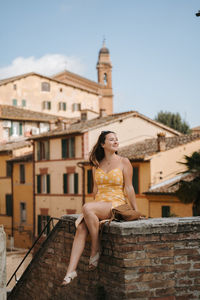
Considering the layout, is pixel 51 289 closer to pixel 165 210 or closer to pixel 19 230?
pixel 165 210

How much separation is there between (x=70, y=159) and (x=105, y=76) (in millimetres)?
42747

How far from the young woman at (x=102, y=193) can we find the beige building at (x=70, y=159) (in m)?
25.2

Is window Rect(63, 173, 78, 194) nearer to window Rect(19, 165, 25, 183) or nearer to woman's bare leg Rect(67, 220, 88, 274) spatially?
window Rect(19, 165, 25, 183)

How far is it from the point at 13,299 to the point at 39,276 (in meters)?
1.70

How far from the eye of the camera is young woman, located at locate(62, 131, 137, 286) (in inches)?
232

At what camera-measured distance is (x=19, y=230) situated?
3756 cm

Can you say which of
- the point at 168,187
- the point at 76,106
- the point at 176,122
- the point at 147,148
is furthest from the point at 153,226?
the point at 176,122

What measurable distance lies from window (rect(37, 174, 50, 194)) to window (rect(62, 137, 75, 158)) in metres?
2.66

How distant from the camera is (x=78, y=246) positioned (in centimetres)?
588

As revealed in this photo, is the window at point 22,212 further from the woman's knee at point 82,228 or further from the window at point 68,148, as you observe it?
the woman's knee at point 82,228

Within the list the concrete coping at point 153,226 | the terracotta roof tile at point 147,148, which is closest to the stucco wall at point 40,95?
the terracotta roof tile at point 147,148

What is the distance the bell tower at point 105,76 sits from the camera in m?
70.5

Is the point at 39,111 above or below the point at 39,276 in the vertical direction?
above

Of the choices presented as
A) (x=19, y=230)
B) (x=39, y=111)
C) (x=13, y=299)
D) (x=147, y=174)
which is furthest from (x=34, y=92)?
(x=13, y=299)
